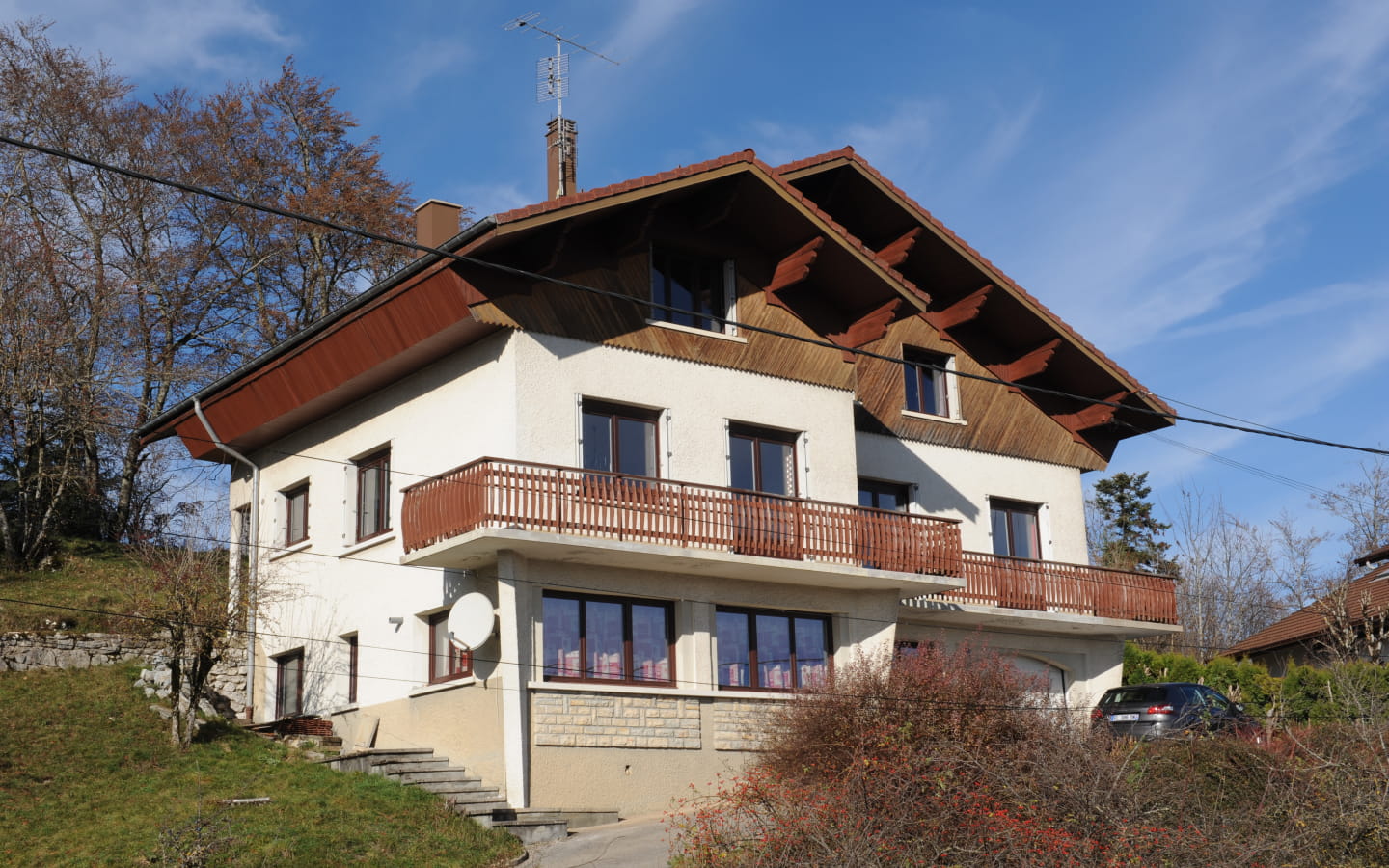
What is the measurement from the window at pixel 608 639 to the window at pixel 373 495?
407cm

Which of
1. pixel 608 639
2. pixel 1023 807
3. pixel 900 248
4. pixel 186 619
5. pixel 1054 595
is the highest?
pixel 900 248

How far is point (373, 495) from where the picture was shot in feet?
77.9

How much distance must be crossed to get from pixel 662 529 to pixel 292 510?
872 cm

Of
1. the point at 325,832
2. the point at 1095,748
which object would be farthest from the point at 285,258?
the point at 1095,748

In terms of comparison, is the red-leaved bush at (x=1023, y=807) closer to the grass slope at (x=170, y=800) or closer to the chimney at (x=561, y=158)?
the grass slope at (x=170, y=800)

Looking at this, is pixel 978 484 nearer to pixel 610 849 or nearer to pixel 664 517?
pixel 664 517

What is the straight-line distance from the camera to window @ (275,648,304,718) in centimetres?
2477

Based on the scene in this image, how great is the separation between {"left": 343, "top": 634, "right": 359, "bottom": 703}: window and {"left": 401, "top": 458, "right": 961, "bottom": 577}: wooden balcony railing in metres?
3.87

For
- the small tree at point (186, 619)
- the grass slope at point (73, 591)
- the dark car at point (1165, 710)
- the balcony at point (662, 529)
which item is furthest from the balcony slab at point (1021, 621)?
the grass slope at point (73, 591)

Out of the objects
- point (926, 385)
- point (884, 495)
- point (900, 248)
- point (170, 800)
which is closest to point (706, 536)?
point (884, 495)

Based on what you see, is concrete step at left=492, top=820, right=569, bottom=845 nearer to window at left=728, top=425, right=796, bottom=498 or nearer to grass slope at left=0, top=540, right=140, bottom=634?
window at left=728, top=425, right=796, bottom=498

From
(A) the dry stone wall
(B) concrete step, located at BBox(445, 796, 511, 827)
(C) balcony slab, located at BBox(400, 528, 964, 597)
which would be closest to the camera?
(B) concrete step, located at BBox(445, 796, 511, 827)

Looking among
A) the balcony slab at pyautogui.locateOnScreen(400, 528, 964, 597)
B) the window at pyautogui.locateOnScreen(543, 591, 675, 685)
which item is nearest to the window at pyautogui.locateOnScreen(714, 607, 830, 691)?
the balcony slab at pyautogui.locateOnScreen(400, 528, 964, 597)

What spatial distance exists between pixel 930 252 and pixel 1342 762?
1372cm
